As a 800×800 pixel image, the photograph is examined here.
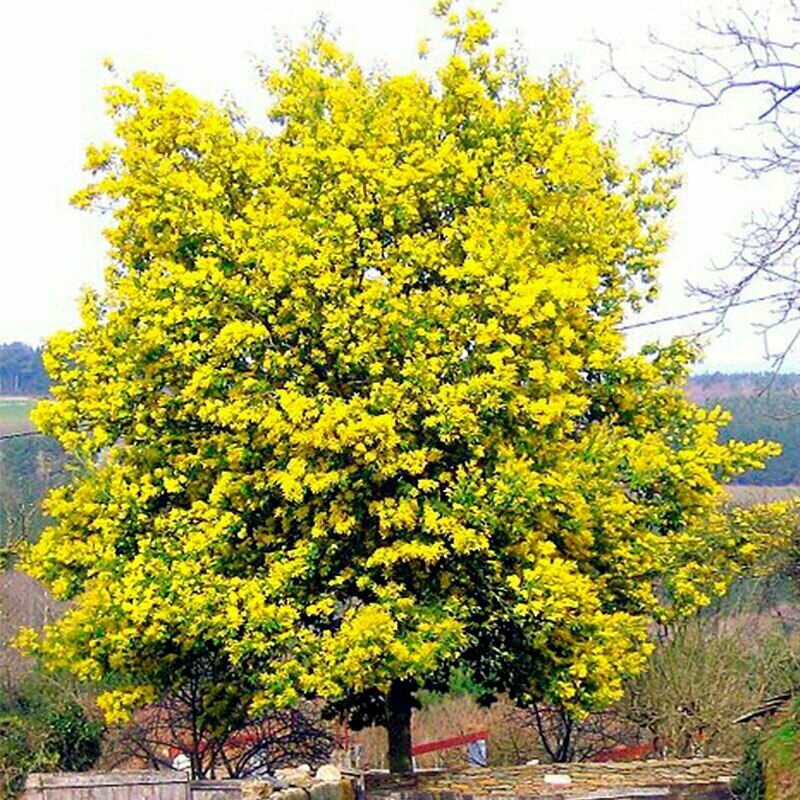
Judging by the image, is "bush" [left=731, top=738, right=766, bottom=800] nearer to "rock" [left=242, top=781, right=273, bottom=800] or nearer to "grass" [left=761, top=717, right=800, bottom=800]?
"grass" [left=761, top=717, right=800, bottom=800]

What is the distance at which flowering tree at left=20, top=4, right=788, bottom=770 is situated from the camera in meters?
13.9

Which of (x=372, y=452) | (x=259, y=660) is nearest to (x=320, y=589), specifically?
(x=259, y=660)

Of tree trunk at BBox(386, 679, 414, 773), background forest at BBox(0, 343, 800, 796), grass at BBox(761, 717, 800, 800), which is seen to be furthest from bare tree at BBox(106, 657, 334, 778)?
grass at BBox(761, 717, 800, 800)

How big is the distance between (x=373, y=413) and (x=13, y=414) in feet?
23.3

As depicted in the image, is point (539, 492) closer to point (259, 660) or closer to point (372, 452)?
point (372, 452)

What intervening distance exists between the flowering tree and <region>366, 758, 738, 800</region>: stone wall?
943 millimetres

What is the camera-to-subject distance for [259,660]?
14.6 meters

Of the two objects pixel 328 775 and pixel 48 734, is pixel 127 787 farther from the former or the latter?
pixel 328 775

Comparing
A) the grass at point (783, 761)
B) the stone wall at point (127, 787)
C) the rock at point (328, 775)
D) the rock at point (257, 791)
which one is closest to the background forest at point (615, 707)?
the stone wall at point (127, 787)

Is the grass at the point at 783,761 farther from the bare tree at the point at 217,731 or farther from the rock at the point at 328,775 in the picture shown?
the bare tree at the point at 217,731

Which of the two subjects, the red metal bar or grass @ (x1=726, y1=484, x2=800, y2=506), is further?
the red metal bar

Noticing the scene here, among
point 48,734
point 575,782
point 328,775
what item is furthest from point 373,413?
point 48,734

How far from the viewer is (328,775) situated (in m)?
12.4

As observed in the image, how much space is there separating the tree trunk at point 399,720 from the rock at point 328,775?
2.86 meters
